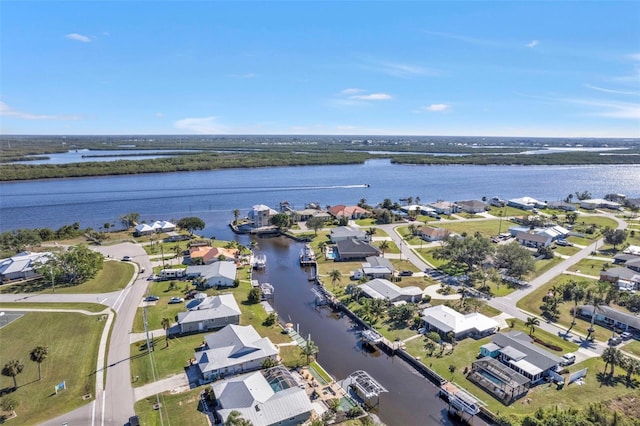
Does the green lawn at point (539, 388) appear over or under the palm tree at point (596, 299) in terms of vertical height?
under

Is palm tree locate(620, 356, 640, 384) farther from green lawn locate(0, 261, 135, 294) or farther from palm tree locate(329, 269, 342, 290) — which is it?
green lawn locate(0, 261, 135, 294)

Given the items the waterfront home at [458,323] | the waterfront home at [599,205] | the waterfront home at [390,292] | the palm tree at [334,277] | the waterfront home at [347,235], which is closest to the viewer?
the waterfront home at [458,323]

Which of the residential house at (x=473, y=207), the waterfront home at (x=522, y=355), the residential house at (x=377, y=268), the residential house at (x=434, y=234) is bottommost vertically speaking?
the waterfront home at (x=522, y=355)

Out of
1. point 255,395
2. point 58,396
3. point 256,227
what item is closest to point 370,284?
point 255,395

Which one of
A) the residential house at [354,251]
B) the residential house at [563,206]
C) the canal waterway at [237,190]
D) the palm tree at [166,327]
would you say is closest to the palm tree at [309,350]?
the palm tree at [166,327]

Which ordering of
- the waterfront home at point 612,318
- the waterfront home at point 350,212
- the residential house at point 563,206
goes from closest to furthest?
the waterfront home at point 612,318 → the waterfront home at point 350,212 → the residential house at point 563,206

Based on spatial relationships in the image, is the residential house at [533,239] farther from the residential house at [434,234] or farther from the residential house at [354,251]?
the residential house at [354,251]

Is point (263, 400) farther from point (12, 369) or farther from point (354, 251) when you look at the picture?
point (354, 251)
